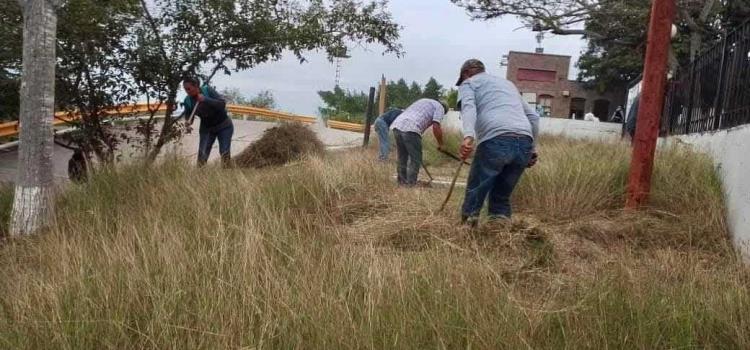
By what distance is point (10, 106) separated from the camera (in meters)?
6.88

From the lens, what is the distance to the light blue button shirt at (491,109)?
4848mm

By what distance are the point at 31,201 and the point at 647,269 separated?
13.8ft

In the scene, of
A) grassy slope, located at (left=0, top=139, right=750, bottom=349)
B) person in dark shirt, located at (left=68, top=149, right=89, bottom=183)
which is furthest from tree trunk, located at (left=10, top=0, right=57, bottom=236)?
person in dark shirt, located at (left=68, top=149, right=89, bottom=183)

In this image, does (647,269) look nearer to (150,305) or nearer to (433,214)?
(433,214)

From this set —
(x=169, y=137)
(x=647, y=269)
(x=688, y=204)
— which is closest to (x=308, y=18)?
(x=169, y=137)

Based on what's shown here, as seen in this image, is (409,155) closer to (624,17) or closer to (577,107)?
(624,17)

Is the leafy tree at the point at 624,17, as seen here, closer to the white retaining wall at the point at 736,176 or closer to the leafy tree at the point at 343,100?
the white retaining wall at the point at 736,176

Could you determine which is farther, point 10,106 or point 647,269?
point 10,106

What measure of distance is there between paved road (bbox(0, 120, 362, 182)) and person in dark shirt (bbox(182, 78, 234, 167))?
0.31m

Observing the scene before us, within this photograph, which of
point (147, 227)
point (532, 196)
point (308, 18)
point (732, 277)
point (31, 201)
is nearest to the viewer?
point (732, 277)

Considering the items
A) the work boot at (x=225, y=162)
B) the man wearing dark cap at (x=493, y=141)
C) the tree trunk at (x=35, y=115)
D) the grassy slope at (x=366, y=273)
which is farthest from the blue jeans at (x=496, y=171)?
the work boot at (x=225, y=162)

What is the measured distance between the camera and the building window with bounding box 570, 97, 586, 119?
42.4 m

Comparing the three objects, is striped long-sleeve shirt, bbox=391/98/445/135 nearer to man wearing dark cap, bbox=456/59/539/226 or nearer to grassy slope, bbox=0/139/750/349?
grassy slope, bbox=0/139/750/349

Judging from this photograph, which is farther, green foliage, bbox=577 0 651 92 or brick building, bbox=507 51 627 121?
brick building, bbox=507 51 627 121
